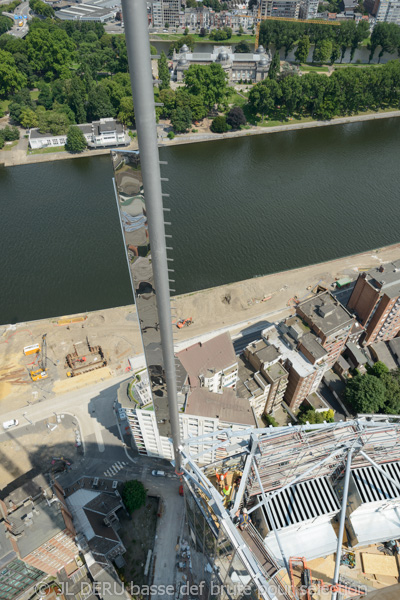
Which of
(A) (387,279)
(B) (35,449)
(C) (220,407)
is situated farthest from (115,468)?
(A) (387,279)

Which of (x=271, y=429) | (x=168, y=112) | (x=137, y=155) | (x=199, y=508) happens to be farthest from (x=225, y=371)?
(x=168, y=112)

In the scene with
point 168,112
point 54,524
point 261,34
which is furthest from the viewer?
point 261,34

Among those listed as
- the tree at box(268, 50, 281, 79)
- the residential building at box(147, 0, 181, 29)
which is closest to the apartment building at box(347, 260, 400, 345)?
the tree at box(268, 50, 281, 79)

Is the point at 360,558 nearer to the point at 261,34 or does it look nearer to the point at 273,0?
the point at 261,34

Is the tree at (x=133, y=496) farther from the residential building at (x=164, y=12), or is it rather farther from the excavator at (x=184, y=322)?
the residential building at (x=164, y=12)

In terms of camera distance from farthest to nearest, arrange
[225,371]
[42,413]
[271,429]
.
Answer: [42,413] < [225,371] < [271,429]

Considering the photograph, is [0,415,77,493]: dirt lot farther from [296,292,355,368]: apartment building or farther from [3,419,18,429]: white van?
[296,292,355,368]: apartment building
